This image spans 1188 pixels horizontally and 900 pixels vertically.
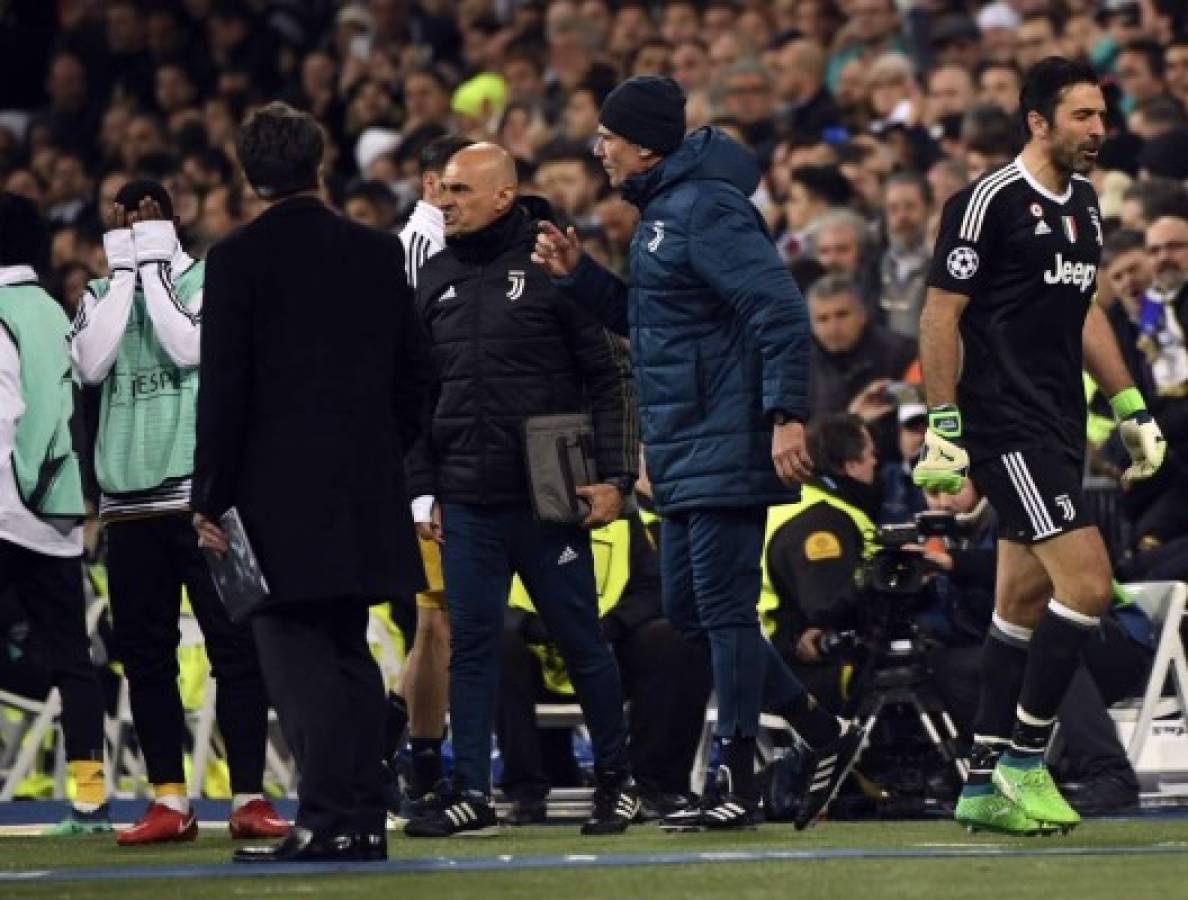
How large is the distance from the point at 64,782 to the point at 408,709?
361 cm

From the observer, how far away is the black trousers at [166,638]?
9.80m

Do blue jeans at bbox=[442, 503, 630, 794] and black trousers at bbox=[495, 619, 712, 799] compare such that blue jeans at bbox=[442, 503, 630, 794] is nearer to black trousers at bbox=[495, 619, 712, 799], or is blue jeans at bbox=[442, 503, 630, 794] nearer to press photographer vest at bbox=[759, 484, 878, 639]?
black trousers at bbox=[495, 619, 712, 799]

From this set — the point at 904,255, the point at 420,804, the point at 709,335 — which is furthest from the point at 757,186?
the point at 904,255

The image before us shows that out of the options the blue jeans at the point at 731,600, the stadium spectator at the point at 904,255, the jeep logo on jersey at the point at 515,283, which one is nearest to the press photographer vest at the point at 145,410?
the jeep logo on jersey at the point at 515,283

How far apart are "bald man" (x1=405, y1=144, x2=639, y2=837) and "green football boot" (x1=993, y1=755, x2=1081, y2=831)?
4.56ft

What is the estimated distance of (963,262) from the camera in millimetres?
9234

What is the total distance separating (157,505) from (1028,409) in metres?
2.73

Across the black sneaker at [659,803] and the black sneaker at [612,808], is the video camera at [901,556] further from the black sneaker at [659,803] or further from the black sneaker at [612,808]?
the black sneaker at [612,808]

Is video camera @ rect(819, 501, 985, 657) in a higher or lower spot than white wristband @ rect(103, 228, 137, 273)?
lower

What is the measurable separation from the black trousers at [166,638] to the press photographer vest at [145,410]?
0.53 feet

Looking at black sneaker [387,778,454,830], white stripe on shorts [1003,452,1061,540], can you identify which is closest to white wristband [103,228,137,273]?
black sneaker [387,778,454,830]

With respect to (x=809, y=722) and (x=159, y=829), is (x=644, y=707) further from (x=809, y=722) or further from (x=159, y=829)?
(x=159, y=829)

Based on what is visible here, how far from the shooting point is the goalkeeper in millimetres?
9125

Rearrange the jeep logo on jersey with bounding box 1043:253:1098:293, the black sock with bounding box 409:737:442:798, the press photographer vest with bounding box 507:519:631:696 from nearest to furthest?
the jeep logo on jersey with bounding box 1043:253:1098:293, the black sock with bounding box 409:737:442:798, the press photographer vest with bounding box 507:519:631:696
